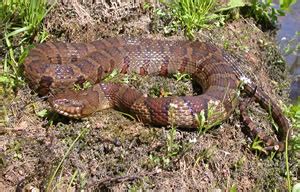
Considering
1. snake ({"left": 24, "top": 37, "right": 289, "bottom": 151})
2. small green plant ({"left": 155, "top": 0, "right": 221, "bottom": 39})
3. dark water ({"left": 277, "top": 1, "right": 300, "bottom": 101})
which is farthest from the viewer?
dark water ({"left": 277, "top": 1, "right": 300, "bottom": 101})

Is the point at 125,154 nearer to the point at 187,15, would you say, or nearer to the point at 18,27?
the point at 18,27

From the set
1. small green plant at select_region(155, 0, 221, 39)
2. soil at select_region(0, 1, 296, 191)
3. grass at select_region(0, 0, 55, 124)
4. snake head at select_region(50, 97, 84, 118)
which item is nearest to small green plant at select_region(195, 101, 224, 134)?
soil at select_region(0, 1, 296, 191)

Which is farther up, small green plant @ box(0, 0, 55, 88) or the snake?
small green plant @ box(0, 0, 55, 88)

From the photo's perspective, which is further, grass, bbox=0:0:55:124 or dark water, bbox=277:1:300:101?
dark water, bbox=277:1:300:101

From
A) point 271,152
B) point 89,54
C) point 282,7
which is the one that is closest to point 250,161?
point 271,152

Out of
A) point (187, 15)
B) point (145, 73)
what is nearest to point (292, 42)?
point (187, 15)

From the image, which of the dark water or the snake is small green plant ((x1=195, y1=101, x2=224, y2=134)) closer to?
the snake
